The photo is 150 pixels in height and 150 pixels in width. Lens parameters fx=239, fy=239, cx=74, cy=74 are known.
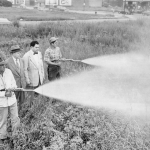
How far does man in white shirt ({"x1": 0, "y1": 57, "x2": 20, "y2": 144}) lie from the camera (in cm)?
359

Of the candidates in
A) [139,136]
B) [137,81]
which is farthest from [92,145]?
[137,81]

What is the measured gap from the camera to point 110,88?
5621mm

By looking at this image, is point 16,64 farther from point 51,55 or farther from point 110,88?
point 110,88

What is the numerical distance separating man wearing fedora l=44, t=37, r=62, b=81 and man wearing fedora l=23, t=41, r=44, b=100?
619mm

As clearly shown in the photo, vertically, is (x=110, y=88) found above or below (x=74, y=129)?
above

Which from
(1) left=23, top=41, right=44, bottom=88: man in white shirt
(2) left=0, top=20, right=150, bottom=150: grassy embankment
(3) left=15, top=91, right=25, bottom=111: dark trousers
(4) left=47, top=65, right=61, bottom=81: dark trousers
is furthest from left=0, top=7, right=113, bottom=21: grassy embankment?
(2) left=0, top=20, right=150, bottom=150: grassy embankment

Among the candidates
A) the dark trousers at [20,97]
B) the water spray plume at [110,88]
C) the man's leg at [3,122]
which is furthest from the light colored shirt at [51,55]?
the man's leg at [3,122]

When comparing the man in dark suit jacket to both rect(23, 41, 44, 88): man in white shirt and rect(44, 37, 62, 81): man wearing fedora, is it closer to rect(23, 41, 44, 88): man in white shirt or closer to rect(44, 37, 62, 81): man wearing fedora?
rect(23, 41, 44, 88): man in white shirt

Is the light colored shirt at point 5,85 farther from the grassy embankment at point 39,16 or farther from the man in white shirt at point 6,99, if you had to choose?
the grassy embankment at point 39,16

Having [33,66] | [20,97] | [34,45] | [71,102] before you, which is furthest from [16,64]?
[71,102]

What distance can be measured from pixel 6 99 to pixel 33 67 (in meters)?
1.11

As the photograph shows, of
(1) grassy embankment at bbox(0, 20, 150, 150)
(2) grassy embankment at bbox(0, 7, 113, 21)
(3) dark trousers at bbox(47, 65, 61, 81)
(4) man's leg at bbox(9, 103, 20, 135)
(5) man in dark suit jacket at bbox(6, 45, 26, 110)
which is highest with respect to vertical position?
(2) grassy embankment at bbox(0, 7, 113, 21)

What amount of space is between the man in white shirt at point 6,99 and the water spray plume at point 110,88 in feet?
2.35

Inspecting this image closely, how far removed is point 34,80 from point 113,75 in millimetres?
2540
